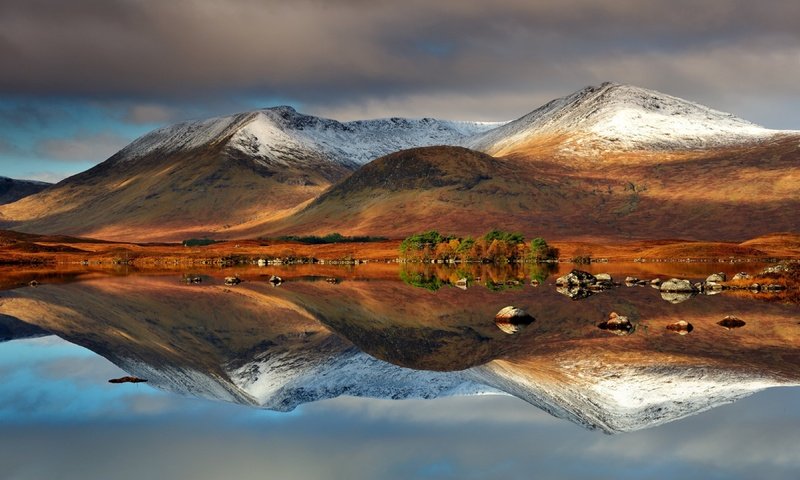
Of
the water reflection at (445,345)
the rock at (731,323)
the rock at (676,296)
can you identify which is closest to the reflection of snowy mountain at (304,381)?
the water reflection at (445,345)

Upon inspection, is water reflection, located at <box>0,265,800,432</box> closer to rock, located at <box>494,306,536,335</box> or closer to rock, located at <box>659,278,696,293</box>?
rock, located at <box>494,306,536,335</box>

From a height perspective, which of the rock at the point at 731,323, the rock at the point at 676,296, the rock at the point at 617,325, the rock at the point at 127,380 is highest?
the rock at the point at 127,380

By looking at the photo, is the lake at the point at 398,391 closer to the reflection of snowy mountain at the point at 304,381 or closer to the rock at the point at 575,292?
the reflection of snowy mountain at the point at 304,381

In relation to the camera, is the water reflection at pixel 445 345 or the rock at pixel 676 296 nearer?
the water reflection at pixel 445 345

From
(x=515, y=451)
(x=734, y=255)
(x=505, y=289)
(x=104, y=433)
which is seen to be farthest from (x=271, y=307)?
(x=734, y=255)

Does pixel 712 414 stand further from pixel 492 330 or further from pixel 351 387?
pixel 492 330

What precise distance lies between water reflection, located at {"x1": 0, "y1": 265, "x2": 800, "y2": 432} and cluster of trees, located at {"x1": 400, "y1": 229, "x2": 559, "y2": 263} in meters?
63.0

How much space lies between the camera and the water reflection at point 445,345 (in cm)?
2530

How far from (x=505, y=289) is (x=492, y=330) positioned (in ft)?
90.3

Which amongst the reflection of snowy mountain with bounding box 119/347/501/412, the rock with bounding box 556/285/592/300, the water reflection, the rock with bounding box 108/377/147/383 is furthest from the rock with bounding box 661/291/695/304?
the rock with bounding box 108/377/147/383

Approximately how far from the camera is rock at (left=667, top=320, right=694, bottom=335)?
39184 millimetres

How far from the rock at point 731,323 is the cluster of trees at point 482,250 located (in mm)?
86061

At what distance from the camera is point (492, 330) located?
40781mm

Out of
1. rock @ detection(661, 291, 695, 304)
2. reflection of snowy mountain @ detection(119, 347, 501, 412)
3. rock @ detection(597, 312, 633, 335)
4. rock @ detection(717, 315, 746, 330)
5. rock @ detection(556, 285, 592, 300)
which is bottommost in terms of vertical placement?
rock @ detection(661, 291, 695, 304)
